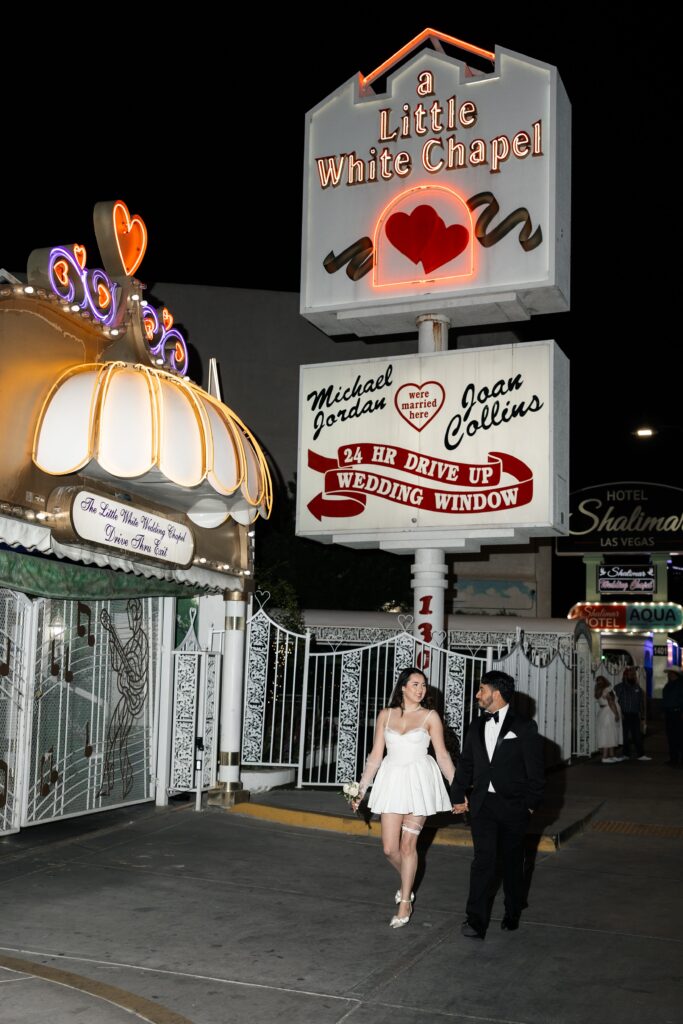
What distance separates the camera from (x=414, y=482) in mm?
14148

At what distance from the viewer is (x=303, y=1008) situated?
5.81m

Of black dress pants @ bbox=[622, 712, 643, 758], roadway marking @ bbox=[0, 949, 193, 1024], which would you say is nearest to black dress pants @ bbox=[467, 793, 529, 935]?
roadway marking @ bbox=[0, 949, 193, 1024]

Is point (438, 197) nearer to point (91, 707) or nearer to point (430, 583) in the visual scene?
point (430, 583)

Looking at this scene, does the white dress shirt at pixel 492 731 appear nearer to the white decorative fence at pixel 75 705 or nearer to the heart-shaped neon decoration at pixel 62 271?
the white decorative fence at pixel 75 705

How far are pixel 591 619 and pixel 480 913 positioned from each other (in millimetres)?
39809

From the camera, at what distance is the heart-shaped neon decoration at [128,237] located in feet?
35.6

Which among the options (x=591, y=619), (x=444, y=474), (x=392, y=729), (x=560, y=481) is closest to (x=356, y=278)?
(x=444, y=474)

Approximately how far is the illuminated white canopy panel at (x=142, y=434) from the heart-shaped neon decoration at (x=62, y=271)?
31.4 inches

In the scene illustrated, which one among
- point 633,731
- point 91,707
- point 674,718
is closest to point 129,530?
point 91,707

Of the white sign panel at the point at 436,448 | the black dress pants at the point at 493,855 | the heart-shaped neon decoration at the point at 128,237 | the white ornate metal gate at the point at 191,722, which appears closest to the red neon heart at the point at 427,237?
the white sign panel at the point at 436,448

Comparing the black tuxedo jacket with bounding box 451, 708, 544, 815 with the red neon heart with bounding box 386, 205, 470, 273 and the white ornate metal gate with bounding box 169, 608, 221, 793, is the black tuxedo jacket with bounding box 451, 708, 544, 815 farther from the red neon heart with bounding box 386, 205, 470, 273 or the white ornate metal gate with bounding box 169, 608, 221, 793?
the red neon heart with bounding box 386, 205, 470, 273

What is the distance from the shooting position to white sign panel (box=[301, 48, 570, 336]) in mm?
13852

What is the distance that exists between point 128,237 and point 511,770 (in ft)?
22.3

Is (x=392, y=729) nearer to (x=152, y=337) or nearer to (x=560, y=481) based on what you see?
(x=152, y=337)
